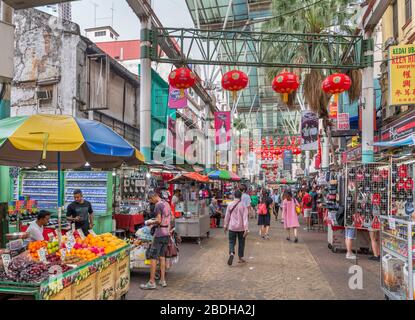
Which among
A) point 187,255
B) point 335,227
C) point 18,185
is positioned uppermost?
point 18,185

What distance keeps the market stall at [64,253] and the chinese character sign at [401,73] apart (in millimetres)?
8565

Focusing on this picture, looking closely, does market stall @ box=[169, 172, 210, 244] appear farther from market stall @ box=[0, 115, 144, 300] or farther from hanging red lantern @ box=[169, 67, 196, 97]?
market stall @ box=[0, 115, 144, 300]

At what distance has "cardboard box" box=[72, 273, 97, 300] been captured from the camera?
4805 millimetres

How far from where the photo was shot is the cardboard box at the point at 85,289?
4.81 meters

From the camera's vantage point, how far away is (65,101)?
54.2 feet

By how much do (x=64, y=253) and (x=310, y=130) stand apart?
1919 centimetres

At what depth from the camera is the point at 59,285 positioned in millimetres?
4434

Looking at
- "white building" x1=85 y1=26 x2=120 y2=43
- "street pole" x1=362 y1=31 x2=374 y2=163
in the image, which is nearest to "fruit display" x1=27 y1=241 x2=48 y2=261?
"street pole" x1=362 y1=31 x2=374 y2=163

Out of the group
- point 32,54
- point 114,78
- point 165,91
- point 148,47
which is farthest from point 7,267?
point 165,91

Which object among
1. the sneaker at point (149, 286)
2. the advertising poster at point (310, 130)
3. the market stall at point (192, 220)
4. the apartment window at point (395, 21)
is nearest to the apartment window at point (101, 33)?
the advertising poster at point (310, 130)

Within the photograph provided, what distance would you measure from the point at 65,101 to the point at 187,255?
30.3 feet

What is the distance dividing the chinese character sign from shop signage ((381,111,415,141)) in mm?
942
